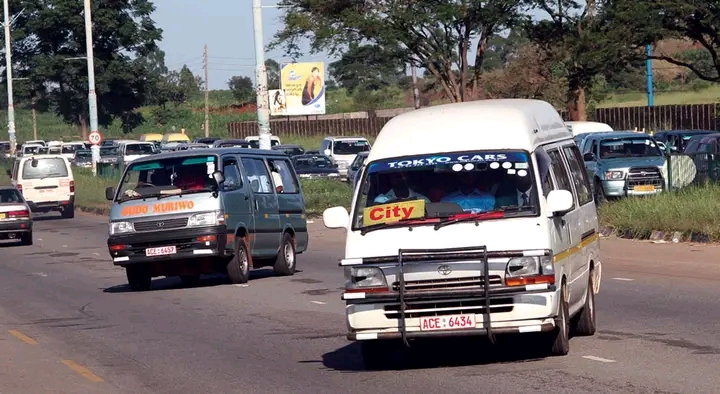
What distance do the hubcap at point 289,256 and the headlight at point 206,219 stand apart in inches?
93.5

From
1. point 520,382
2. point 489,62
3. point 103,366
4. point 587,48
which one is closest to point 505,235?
point 520,382

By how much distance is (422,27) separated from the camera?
46.5 m

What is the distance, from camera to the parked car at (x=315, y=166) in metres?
46.2

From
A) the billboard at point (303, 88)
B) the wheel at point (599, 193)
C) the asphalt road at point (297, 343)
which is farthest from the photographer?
the billboard at point (303, 88)

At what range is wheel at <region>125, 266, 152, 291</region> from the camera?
64.6 feet

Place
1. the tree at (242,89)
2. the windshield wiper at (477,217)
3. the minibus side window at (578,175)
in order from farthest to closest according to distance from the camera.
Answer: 1. the tree at (242,89)
2. the minibus side window at (578,175)
3. the windshield wiper at (477,217)

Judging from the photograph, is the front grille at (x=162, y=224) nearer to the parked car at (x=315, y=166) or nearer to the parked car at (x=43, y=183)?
the parked car at (x=43, y=183)

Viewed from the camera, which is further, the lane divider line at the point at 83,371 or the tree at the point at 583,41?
the tree at the point at 583,41

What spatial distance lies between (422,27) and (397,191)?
117 ft

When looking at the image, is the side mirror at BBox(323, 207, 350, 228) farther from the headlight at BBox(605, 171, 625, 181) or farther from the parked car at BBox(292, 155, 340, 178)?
the parked car at BBox(292, 155, 340, 178)

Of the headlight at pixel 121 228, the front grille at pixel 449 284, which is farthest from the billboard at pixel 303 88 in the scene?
the front grille at pixel 449 284

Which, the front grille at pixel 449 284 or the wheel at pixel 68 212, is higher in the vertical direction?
the front grille at pixel 449 284

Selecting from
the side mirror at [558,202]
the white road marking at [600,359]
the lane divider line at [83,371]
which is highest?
→ the side mirror at [558,202]

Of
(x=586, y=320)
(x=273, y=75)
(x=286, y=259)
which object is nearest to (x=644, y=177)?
(x=286, y=259)
